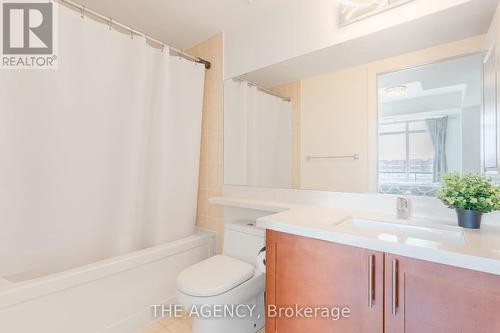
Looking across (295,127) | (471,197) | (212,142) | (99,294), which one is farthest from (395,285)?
(212,142)

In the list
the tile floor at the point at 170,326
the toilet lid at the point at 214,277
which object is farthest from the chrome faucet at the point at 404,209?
the tile floor at the point at 170,326

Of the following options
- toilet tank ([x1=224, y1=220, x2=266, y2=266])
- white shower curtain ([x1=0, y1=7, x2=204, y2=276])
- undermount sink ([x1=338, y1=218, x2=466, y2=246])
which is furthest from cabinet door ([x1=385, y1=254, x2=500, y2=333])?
white shower curtain ([x1=0, y1=7, x2=204, y2=276])

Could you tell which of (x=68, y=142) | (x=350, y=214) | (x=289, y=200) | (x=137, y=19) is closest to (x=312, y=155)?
(x=289, y=200)

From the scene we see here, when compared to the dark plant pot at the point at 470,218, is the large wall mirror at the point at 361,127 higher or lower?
higher

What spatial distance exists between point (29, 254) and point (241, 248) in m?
1.20

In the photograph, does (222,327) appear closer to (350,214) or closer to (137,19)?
Answer: (350,214)

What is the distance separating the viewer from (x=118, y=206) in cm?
167

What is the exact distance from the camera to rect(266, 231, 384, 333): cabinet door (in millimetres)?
884

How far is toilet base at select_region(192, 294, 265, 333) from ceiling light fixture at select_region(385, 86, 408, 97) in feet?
4.80

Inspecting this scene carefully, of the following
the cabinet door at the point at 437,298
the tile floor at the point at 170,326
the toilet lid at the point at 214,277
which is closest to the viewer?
the cabinet door at the point at 437,298

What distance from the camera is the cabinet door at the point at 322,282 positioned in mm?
884

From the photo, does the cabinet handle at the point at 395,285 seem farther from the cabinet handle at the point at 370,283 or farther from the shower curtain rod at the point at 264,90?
the shower curtain rod at the point at 264,90

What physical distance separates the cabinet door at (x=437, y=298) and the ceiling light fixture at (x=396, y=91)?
92cm

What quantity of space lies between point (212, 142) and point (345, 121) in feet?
3.73
